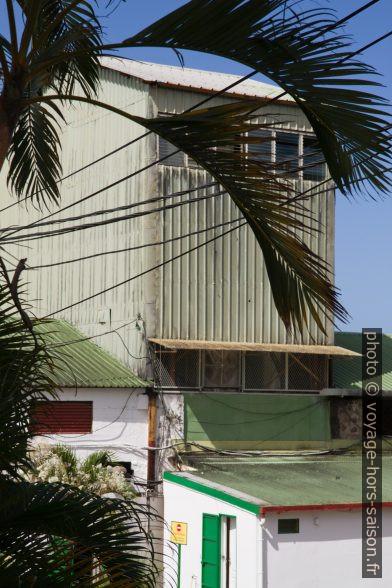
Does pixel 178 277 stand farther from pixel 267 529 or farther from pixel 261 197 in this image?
pixel 261 197

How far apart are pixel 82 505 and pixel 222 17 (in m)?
3.15

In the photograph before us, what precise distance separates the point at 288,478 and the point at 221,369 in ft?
11.4

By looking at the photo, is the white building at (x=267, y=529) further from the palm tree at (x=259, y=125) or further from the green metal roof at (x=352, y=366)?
the palm tree at (x=259, y=125)

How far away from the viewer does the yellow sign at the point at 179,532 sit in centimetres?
2209

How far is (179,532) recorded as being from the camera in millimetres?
22297

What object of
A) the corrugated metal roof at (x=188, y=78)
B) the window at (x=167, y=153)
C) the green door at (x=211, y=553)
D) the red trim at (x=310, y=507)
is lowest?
the green door at (x=211, y=553)

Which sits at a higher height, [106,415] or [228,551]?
[106,415]

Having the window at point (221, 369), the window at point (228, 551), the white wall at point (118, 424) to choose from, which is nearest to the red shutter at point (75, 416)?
the white wall at point (118, 424)

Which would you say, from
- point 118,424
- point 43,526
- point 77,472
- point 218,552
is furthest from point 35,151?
point 118,424

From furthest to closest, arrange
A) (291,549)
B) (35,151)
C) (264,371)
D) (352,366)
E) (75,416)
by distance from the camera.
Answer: (352,366) < (264,371) < (75,416) < (291,549) < (35,151)

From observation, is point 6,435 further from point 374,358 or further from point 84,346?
point 374,358

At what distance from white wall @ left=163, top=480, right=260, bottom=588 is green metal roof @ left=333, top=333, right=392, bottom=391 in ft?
19.7

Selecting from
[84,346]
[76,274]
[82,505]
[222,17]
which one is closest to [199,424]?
[84,346]

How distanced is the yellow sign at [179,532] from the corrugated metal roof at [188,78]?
30.9ft
